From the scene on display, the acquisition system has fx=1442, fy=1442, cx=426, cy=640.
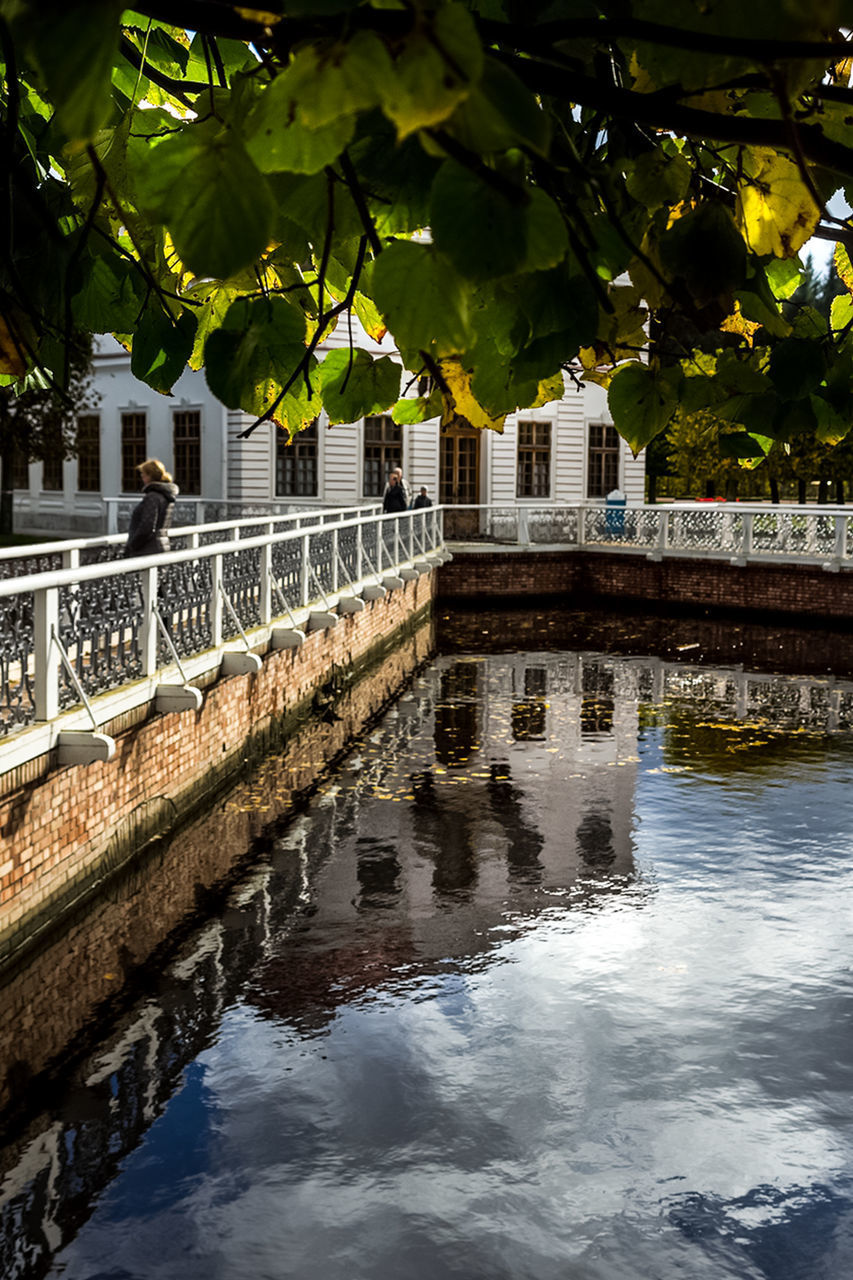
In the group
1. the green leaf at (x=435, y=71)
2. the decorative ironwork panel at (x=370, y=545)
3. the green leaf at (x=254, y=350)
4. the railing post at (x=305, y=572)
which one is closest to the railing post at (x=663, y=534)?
the decorative ironwork panel at (x=370, y=545)

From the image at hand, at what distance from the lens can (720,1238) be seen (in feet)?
17.5

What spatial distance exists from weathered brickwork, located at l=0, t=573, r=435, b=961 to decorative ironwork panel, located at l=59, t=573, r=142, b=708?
357 mm

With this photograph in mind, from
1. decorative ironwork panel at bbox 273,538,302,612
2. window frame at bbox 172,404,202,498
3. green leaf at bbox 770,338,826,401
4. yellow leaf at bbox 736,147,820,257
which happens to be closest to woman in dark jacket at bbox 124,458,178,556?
decorative ironwork panel at bbox 273,538,302,612

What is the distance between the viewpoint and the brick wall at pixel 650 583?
27.2 metres

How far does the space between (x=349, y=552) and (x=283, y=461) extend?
18118 millimetres

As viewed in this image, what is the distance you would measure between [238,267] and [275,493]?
36.1 metres

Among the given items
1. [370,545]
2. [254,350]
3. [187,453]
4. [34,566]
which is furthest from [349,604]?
[187,453]

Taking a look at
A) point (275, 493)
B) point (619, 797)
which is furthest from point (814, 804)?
point (275, 493)

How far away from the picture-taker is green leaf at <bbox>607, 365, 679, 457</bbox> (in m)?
2.18

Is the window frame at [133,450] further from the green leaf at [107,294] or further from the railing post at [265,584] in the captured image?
the green leaf at [107,294]

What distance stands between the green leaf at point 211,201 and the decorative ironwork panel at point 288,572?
13.5 meters

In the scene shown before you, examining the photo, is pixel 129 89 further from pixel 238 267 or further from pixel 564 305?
pixel 238 267

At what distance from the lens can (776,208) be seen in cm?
201

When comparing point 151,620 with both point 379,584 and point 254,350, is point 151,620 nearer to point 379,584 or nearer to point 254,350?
point 254,350
